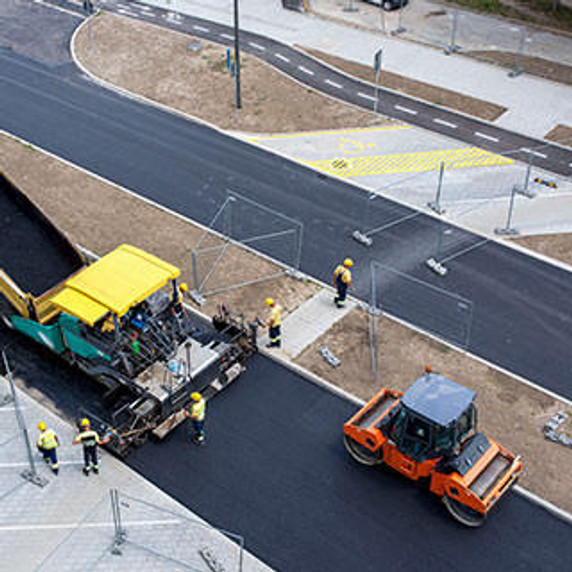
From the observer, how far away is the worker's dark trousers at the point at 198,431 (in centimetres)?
1844

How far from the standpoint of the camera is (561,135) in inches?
1237

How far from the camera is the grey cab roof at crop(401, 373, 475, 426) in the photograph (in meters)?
16.7

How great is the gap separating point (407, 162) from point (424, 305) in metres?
8.54

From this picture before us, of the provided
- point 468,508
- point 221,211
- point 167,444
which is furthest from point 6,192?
point 468,508

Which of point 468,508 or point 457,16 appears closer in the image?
point 468,508

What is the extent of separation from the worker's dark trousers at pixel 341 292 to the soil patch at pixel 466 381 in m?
0.39

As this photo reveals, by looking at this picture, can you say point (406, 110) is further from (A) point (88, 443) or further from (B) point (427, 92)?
(A) point (88, 443)

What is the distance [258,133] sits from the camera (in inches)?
1240

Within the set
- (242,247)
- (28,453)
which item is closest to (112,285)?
(28,453)

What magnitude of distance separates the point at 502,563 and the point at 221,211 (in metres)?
14.2

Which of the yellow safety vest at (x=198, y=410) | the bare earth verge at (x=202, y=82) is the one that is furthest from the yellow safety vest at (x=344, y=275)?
the bare earth verge at (x=202, y=82)

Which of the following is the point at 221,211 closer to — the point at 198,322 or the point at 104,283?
the point at 198,322

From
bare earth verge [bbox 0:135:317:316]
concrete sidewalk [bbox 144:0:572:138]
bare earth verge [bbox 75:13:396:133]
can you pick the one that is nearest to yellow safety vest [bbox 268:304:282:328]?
bare earth verge [bbox 0:135:317:316]

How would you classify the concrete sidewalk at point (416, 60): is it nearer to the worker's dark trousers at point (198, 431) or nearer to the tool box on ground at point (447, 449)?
the tool box on ground at point (447, 449)
